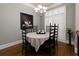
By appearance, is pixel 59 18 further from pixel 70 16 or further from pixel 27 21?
pixel 27 21

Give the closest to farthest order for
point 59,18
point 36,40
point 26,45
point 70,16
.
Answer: point 59,18
point 70,16
point 36,40
point 26,45

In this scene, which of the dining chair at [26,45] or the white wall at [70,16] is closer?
the white wall at [70,16]

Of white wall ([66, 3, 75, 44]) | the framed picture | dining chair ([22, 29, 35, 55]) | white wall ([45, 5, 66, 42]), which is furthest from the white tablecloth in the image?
white wall ([66, 3, 75, 44])

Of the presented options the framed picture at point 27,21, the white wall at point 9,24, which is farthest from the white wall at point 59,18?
the white wall at point 9,24

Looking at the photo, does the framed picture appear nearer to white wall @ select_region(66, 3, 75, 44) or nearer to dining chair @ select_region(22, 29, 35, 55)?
dining chair @ select_region(22, 29, 35, 55)

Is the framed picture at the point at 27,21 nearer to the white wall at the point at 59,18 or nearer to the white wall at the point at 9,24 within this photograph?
the white wall at the point at 9,24

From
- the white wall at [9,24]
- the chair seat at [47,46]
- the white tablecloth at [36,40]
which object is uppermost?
the white wall at [9,24]

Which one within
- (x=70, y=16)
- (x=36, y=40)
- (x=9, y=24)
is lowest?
(x=36, y=40)

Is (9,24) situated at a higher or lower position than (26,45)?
higher

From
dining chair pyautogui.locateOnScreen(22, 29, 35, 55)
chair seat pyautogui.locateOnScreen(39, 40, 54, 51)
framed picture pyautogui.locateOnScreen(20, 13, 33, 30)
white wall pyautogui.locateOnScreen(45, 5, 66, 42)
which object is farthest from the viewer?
chair seat pyautogui.locateOnScreen(39, 40, 54, 51)

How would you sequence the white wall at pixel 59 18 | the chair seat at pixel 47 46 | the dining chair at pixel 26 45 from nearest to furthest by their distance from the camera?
the white wall at pixel 59 18 < the dining chair at pixel 26 45 < the chair seat at pixel 47 46

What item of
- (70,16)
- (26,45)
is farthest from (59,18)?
(26,45)

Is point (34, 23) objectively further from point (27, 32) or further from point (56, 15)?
point (56, 15)

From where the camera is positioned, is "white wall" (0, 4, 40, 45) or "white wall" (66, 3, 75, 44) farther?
"white wall" (0, 4, 40, 45)
